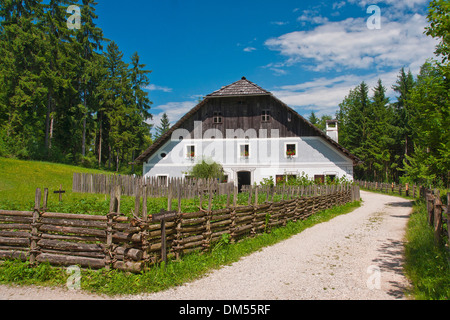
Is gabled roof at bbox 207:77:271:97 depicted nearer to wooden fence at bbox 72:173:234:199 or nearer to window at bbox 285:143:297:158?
window at bbox 285:143:297:158

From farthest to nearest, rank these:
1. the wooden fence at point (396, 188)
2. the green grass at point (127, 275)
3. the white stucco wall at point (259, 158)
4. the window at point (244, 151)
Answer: the wooden fence at point (396, 188), the window at point (244, 151), the white stucco wall at point (259, 158), the green grass at point (127, 275)

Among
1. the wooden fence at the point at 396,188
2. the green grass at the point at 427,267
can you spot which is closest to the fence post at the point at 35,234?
the green grass at the point at 427,267

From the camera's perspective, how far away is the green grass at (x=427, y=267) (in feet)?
18.3

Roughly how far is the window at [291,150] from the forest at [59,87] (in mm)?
27041

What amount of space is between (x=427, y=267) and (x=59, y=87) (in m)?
44.5

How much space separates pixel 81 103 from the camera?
45875 millimetres

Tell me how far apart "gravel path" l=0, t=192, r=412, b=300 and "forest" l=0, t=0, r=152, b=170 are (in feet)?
111

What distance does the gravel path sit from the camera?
573 centimetres

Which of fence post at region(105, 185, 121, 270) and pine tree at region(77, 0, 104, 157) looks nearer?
fence post at region(105, 185, 121, 270)

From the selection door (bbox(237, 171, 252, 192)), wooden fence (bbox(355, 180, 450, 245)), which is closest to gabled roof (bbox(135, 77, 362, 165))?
door (bbox(237, 171, 252, 192))

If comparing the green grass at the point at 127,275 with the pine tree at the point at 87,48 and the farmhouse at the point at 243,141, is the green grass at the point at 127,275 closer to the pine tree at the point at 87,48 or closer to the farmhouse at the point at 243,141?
the farmhouse at the point at 243,141

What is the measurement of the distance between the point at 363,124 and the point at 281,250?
2092 inches
